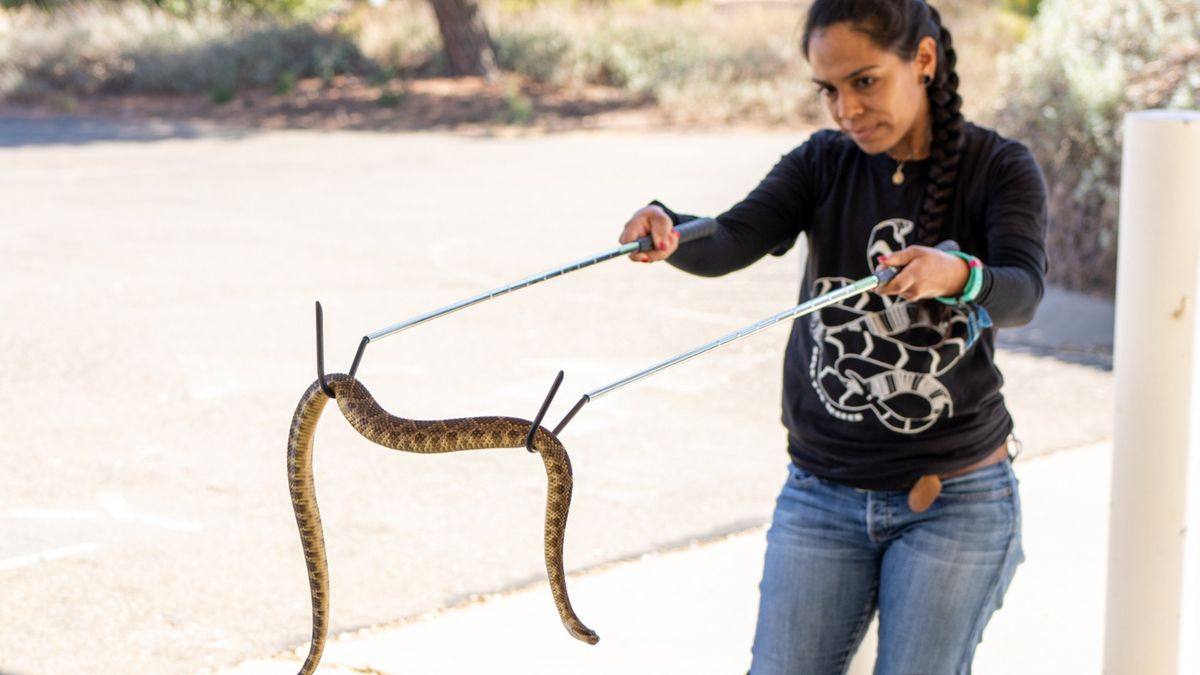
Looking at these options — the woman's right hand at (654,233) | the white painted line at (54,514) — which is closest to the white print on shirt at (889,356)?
the woman's right hand at (654,233)

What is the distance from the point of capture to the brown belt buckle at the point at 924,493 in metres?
2.79

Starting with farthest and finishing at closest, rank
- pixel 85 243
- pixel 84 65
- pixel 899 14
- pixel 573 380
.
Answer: pixel 84 65 < pixel 85 243 < pixel 573 380 < pixel 899 14

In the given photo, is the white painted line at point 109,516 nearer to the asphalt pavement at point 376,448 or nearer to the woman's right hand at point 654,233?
the asphalt pavement at point 376,448

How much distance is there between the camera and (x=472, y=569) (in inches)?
202

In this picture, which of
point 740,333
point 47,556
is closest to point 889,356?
point 740,333

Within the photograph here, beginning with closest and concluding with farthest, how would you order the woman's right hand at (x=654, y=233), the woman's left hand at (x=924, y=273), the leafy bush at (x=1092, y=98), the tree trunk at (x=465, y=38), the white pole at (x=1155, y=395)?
the woman's left hand at (x=924, y=273) < the woman's right hand at (x=654, y=233) < the white pole at (x=1155, y=395) < the leafy bush at (x=1092, y=98) < the tree trunk at (x=465, y=38)

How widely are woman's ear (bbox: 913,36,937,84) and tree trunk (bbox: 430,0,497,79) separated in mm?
20584

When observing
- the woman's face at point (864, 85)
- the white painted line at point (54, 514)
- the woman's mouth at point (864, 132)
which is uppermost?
the woman's face at point (864, 85)

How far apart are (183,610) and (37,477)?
1.60 meters

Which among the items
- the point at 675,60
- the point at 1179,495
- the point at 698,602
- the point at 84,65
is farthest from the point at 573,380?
the point at 84,65

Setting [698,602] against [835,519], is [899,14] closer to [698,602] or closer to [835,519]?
[835,519]

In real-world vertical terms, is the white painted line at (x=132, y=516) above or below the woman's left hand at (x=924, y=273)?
below

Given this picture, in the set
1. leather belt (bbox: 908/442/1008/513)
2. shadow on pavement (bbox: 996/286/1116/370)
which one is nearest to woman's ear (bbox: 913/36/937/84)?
leather belt (bbox: 908/442/1008/513)

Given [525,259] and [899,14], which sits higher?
[899,14]
